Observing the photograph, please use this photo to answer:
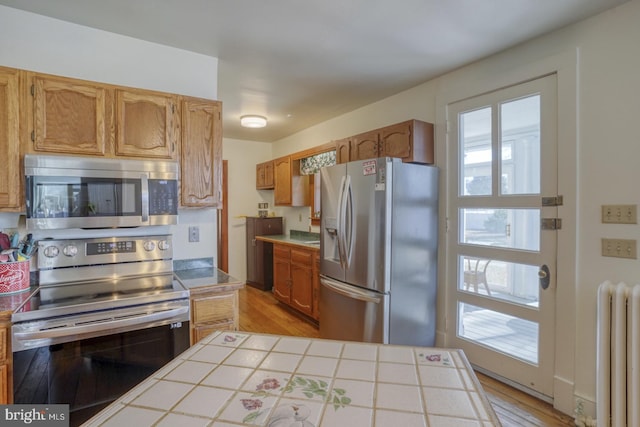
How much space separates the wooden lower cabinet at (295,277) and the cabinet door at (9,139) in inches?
95.4

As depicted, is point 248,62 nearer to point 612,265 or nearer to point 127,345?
point 127,345

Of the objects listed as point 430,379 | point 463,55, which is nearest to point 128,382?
point 430,379

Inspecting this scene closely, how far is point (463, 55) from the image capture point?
2.41m

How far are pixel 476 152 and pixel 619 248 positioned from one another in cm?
111

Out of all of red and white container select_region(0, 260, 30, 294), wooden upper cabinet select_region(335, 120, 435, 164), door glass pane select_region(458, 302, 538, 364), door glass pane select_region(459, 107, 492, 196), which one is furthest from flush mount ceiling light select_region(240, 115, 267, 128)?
door glass pane select_region(458, 302, 538, 364)

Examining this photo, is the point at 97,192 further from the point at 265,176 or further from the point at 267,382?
the point at 265,176

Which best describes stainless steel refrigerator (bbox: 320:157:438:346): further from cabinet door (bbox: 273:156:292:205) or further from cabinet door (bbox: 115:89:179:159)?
cabinet door (bbox: 273:156:292:205)

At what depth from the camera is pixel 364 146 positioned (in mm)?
3154

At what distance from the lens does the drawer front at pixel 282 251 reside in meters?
3.95

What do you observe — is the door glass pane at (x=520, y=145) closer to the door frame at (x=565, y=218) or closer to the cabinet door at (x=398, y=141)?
the door frame at (x=565, y=218)

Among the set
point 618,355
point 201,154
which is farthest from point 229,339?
point 618,355

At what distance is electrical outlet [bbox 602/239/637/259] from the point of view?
177 centimetres

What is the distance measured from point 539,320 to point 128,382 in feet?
8.24

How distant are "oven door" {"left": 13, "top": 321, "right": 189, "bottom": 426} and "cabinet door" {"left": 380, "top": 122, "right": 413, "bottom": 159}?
215 cm
